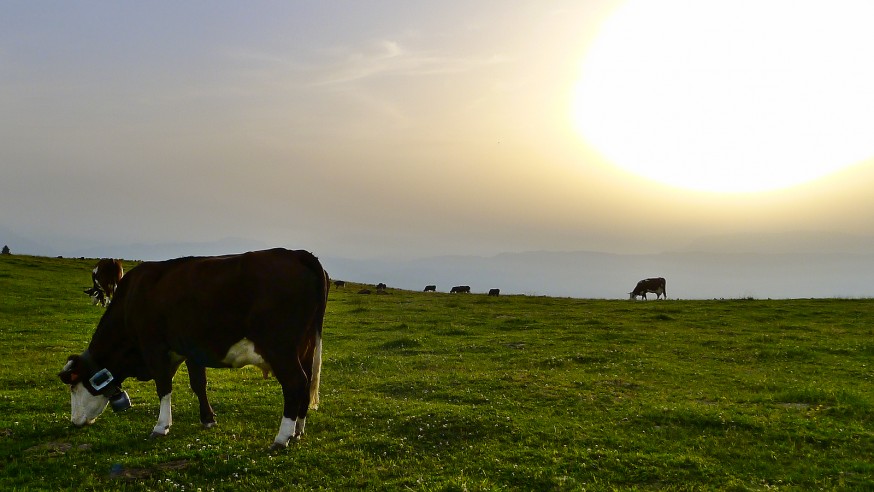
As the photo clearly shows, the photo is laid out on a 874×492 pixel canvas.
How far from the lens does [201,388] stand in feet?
38.2

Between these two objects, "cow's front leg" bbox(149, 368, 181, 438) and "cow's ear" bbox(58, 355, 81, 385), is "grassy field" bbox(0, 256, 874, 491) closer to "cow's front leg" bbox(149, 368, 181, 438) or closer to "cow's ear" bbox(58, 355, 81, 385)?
"cow's front leg" bbox(149, 368, 181, 438)

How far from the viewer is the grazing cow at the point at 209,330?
10703 millimetres

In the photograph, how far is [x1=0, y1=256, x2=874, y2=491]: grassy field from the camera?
31.5 feet

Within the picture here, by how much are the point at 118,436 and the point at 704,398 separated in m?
14.7

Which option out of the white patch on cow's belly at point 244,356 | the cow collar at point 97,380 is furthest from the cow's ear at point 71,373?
the white patch on cow's belly at point 244,356

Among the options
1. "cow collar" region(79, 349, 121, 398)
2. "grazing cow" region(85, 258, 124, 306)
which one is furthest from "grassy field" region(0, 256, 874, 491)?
"grazing cow" region(85, 258, 124, 306)

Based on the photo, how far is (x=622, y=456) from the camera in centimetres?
1067

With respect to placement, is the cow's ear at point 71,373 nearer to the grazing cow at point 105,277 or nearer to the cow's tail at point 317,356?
the cow's tail at point 317,356

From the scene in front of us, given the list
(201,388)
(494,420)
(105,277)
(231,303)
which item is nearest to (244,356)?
(231,303)

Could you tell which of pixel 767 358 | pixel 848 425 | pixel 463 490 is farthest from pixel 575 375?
pixel 463 490

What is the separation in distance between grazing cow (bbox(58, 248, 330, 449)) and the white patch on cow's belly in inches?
0.8

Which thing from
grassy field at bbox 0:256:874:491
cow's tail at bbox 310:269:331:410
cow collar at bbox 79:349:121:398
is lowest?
grassy field at bbox 0:256:874:491

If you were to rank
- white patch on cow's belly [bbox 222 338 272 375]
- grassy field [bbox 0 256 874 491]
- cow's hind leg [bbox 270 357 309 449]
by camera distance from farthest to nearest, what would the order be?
1. white patch on cow's belly [bbox 222 338 272 375]
2. cow's hind leg [bbox 270 357 309 449]
3. grassy field [bbox 0 256 874 491]

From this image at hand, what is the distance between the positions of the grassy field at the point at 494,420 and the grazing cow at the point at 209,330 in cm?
81
